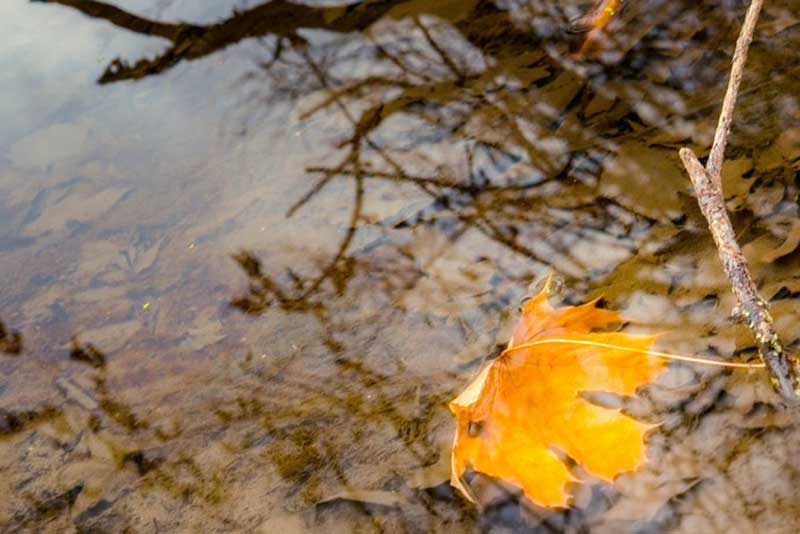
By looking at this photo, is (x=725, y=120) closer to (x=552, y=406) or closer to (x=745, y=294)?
(x=745, y=294)

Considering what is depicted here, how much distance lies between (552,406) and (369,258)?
2.37 feet

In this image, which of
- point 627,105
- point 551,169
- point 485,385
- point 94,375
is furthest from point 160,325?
point 627,105

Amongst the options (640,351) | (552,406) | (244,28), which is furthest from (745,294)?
(244,28)

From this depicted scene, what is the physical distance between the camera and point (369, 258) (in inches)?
85.0

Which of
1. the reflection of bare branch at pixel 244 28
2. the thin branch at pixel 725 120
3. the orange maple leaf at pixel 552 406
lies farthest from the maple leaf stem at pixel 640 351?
the reflection of bare branch at pixel 244 28

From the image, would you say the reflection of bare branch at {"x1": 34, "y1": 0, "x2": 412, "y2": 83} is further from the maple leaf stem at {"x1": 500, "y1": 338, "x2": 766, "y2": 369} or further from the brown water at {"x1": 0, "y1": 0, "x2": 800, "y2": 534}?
the maple leaf stem at {"x1": 500, "y1": 338, "x2": 766, "y2": 369}

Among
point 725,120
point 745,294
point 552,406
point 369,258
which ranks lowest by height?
point 552,406

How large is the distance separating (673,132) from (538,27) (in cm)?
78

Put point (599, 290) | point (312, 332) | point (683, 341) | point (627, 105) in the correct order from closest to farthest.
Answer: point (683, 341) → point (599, 290) → point (312, 332) → point (627, 105)

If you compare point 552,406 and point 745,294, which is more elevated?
point 745,294

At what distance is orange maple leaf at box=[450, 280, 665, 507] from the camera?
63.6 inches

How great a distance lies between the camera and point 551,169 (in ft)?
7.27

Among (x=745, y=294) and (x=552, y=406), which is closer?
(x=745, y=294)

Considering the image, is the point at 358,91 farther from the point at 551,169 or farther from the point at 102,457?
the point at 102,457
